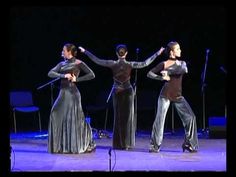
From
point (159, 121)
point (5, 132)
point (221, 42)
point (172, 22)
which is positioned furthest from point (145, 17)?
point (5, 132)

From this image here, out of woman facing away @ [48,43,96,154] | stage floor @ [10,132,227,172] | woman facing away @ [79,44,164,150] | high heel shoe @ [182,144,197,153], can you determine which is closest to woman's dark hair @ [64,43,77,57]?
woman facing away @ [48,43,96,154]

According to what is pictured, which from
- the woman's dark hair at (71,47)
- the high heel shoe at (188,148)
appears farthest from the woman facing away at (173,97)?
the woman's dark hair at (71,47)

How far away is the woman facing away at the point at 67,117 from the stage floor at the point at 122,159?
0.71 ft

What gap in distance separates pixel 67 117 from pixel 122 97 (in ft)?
3.17

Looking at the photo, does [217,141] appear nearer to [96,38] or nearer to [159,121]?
[159,121]

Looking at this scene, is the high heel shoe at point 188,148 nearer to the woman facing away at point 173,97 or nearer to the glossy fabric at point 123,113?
the woman facing away at point 173,97

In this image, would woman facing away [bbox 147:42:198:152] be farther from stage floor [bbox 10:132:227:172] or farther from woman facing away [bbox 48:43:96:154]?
woman facing away [bbox 48:43:96:154]

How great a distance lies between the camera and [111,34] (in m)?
12.1

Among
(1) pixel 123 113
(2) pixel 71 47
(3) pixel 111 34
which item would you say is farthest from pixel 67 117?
(3) pixel 111 34

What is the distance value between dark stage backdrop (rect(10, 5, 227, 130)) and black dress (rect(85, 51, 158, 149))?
2.50 metres

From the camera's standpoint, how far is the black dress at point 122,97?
963 cm

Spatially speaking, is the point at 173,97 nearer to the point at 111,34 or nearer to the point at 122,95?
the point at 122,95

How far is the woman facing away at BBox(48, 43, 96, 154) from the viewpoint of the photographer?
9312 mm

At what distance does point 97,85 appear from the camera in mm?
12453
